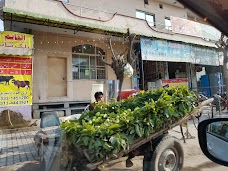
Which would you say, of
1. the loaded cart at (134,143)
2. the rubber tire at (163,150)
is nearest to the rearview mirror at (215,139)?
the loaded cart at (134,143)

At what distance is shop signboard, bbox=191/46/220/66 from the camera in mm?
13992

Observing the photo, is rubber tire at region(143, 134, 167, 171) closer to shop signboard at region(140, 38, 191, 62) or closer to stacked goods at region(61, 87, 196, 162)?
stacked goods at region(61, 87, 196, 162)

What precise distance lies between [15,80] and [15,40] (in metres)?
Result: 1.63

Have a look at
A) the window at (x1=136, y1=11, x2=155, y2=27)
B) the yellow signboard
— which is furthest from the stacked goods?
the window at (x1=136, y1=11, x2=155, y2=27)

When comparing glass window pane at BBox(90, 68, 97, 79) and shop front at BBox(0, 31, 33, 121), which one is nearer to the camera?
shop front at BBox(0, 31, 33, 121)

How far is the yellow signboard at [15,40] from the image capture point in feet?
27.6

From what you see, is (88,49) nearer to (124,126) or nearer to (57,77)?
(57,77)

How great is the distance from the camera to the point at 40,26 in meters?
10.0

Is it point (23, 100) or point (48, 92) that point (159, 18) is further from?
point (23, 100)

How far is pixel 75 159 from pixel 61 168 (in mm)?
246

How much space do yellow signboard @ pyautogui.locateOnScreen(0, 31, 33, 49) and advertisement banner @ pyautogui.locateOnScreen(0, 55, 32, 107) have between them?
51 cm

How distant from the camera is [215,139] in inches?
74.4

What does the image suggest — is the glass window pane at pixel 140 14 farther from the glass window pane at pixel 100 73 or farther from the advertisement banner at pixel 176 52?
the glass window pane at pixel 100 73

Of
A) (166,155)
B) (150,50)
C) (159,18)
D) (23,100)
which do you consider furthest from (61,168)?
(159,18)
